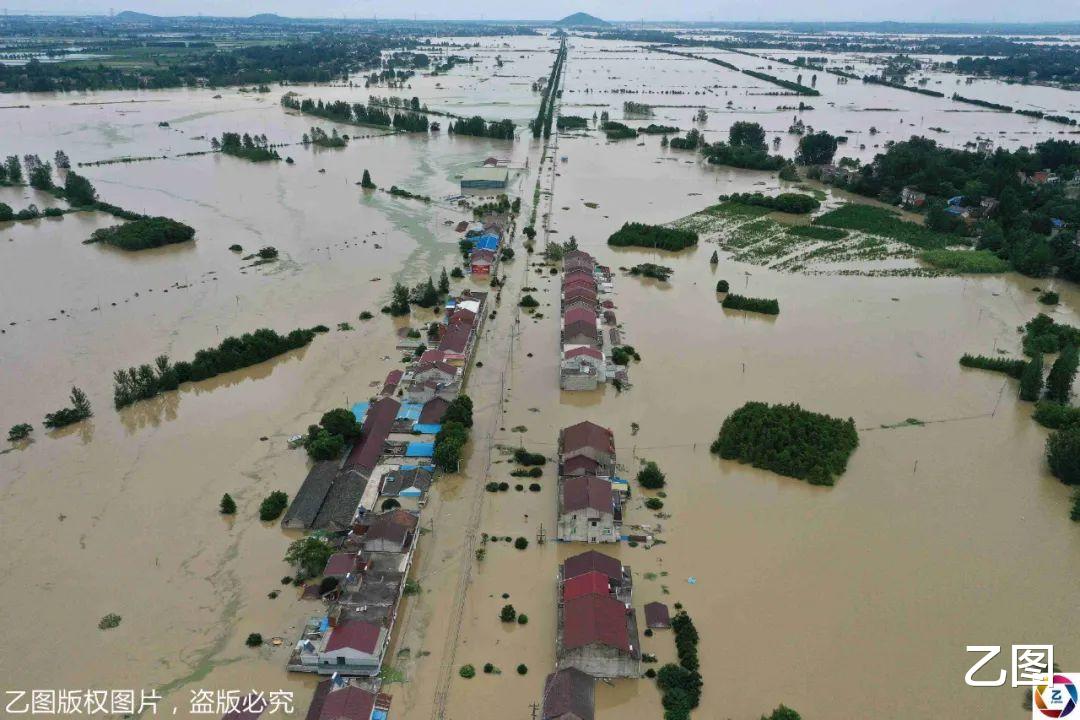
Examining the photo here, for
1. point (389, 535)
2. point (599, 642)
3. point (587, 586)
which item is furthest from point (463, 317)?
point (599, 642)

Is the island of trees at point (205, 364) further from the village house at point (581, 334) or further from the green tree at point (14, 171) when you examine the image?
the green tree at point (14, 171)

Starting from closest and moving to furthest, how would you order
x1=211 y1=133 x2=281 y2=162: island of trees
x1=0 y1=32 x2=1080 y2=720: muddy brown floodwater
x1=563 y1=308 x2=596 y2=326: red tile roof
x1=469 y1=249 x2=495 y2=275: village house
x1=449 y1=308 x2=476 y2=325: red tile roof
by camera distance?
x1=0 y1=32 x2=1080 y2=720: muddy brown floodwater, x1=563 y1=308 x2=596 y2=326: red tile roof, x1=449 y1=308 x2=476 y2=325: red tile roof, x1=469 y1=249 x2=495 y2=275: village house, x1=211 y1=133 x2=281 y2=162: island of trees

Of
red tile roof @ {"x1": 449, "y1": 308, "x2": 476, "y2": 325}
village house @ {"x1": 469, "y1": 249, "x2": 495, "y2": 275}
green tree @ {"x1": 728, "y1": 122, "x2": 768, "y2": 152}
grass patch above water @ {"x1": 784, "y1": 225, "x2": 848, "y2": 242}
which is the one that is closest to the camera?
red tile roof @ {"x1": 449, "y1": 308, "x2": 476, "y2": 325}

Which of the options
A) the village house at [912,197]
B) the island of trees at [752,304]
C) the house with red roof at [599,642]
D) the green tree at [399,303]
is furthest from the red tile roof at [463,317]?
the village house at [912,197]

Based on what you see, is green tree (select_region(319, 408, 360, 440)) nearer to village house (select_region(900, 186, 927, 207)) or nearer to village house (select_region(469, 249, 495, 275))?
village house (select_region(469, 249, 495, 275))

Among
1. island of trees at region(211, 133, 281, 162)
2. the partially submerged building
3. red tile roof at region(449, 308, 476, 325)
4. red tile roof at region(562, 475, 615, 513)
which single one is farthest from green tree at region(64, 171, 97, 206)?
red tile roof at region(562, 475, 615, 513)

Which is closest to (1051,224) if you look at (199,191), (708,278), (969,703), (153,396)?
(708,278)

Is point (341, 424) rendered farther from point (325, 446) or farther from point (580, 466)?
point (580, 466)
